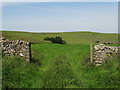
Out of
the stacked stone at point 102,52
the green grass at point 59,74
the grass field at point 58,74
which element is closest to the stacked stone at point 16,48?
the grass field at point 58,74

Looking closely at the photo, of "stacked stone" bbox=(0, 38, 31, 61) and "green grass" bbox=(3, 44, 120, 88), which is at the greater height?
"stacked stone" bbox=(0, 38, 31, 61)

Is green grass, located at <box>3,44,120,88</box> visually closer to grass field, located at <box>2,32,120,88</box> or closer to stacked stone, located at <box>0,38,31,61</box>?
grass field, located at <box>2,32,120,88</box>

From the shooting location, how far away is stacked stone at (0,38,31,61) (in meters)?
19.0

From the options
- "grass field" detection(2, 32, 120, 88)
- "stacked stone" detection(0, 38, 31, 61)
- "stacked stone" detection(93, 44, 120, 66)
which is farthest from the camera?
"stacked stone" detection(0, 38, 31, 61)

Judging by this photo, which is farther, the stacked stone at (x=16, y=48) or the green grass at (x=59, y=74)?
the stacked stone at (x=16, y=48)

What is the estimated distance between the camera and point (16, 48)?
19.5 m

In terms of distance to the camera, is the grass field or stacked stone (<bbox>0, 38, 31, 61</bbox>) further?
stacked stone (<bbox>0, 38, 31, 61</bbox>)

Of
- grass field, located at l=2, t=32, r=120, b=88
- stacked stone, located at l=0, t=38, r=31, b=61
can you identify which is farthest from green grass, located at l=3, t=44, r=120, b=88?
stacked stone, located at l=0, t=38, r=31, b=61

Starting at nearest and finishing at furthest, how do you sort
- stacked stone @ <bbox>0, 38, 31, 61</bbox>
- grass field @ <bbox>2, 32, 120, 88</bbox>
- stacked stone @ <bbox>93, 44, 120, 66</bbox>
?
1. grass field @ <bbox>2, 32, 120, 88</bbox>
2. stacked stone @ <bbox>93, 44, 120, 66</bbox>
3. stacked stone @ <bbox>0, 38, 31, 61</bbox>

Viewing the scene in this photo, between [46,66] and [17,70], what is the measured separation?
3.70m

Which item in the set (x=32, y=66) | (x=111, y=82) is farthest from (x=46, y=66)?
(x=111, y=82)

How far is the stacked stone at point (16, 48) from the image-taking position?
1903 centimetres

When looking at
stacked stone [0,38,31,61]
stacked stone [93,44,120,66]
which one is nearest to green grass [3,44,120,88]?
stacked stone [93,44,120,66]

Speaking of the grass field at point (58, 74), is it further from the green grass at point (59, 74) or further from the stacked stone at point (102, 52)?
the stacked stone at point (102, 52)
